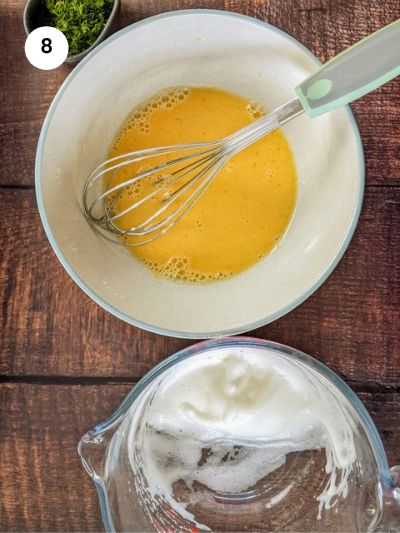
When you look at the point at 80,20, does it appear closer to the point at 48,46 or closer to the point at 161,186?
the point at 48,46

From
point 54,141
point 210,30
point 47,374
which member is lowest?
point 47,374

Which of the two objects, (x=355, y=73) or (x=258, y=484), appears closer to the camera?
(x=355, y=73)

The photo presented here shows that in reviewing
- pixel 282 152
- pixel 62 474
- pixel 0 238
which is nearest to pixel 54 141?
pixel 0 238

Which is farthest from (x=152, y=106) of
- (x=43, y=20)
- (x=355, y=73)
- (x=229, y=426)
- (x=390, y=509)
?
(x=390, y=509)

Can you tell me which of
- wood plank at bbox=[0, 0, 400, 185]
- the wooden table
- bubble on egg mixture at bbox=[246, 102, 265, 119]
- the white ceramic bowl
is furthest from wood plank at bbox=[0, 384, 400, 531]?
bubble on egg mixture at bbox=[246, 102, 265, 119]

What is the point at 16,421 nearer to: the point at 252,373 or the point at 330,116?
the point at 252,373

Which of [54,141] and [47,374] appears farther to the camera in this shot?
[47,374]

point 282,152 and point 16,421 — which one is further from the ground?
point 282,152
